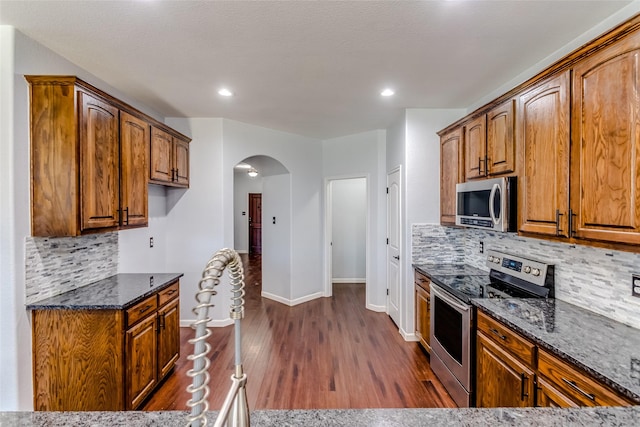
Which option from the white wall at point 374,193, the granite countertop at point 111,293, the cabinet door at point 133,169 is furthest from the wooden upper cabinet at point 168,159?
the white wall at point 374,193

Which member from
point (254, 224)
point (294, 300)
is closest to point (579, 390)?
point (294, 300)

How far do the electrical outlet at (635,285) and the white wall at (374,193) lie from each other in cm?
283

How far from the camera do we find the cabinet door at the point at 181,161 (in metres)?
3.56

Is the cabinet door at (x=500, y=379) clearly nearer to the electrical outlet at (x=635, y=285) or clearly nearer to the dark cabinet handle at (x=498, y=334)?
the dark cabinet handle at (x=498, y=334)

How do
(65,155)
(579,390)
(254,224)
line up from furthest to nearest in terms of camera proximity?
1. (254,224)
2. (65,155)
3. (579,390)

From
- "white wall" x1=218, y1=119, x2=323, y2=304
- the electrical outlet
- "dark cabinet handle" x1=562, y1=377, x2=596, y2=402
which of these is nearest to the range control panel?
the electrical outlet

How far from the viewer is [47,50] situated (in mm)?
2244

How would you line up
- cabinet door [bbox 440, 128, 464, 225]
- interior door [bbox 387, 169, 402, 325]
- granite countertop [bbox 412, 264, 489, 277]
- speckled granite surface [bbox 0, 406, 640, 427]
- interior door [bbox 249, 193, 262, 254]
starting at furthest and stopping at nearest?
interior door [bbox 249, 193, 262, 254]
interior door [bbox 387, 169, 402, 325]
cabinet door [bbox 440, 128, 464, 225]
granite countertop [bbox 412, 264, 489, 277]
speckled granite surface [bbox 0, 406, 640, 427]

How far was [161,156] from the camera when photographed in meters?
3.24

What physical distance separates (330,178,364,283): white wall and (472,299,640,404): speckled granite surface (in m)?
4.19

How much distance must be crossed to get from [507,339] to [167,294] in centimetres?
263

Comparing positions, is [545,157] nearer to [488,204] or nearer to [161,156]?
[488,204]

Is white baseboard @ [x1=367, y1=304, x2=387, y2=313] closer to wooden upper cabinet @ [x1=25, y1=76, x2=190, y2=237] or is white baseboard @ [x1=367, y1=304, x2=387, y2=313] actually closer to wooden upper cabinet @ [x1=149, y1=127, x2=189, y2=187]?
wooden upper cabinet @ [x1=149, y1=127, x2=189, y2=187]

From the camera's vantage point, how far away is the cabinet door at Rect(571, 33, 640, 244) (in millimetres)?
1435
